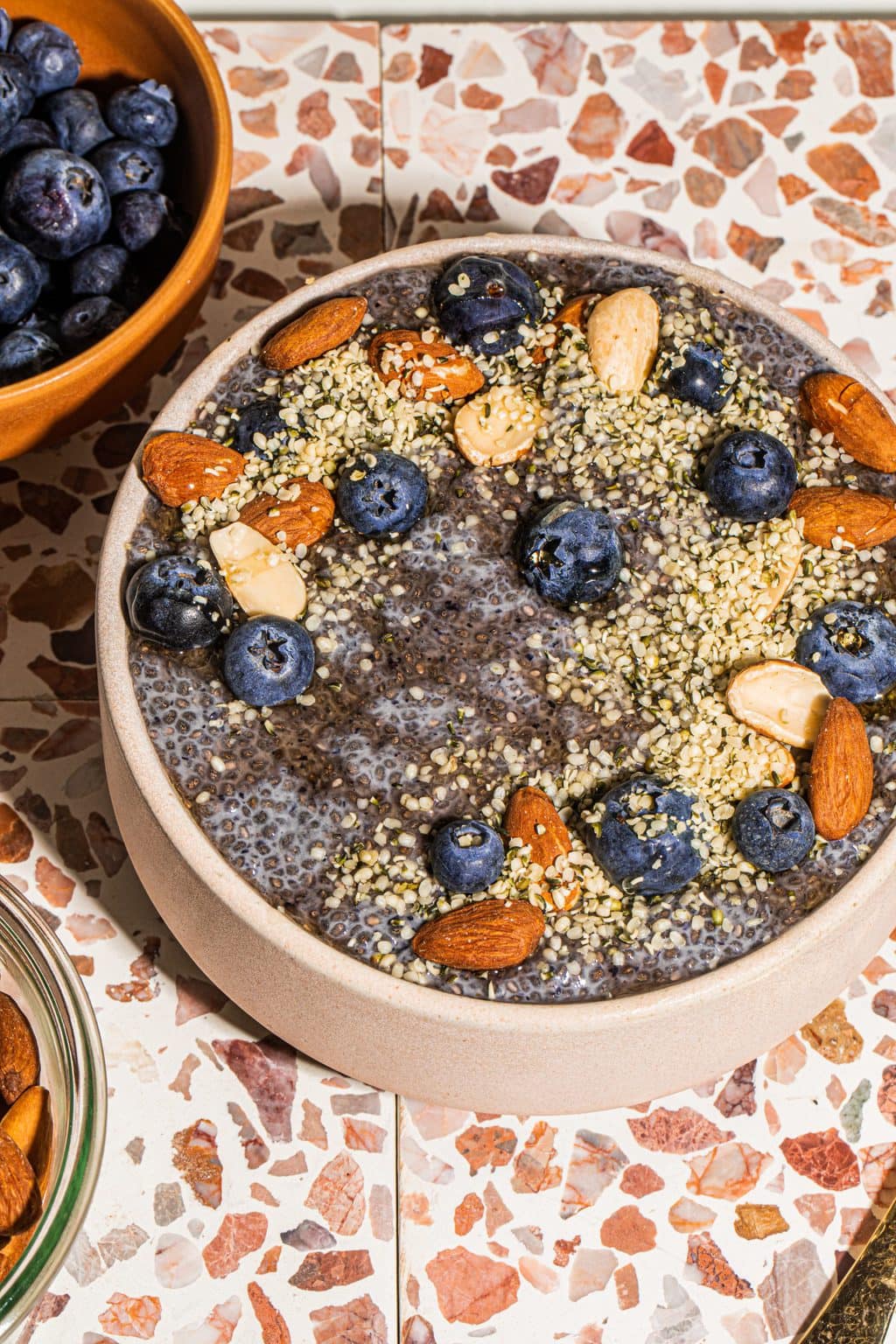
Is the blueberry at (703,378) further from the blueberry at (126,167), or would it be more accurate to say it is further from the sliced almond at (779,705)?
the blueberry at (126,167)

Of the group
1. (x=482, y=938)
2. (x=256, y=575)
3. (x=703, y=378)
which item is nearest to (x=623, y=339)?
(x=703, y=378)

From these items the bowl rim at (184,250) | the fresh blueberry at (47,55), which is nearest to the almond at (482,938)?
the bowl rim at (184,250)

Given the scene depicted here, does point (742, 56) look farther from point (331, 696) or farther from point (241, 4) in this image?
point (331, 696)

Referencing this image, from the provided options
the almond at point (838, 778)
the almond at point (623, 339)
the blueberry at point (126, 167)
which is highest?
the blueberry at point (126, 167)

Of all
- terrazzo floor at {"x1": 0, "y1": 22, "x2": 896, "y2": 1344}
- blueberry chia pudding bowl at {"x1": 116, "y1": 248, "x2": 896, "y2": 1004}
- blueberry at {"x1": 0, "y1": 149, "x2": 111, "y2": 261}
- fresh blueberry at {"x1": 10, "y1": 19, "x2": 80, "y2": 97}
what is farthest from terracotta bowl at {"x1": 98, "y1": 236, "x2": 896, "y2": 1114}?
fresh blueberry at {"x1": 10, "y1": 19, "x2": 80, "y2": 97}

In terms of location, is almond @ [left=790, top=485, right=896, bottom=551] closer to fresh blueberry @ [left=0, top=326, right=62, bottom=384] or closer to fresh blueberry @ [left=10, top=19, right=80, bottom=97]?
fresh blueberry @ [left=0, top=326, right=62, bottom=384]

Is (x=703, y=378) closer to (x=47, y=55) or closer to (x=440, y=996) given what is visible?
(x=440, y=996)

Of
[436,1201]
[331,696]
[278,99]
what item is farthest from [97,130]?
[436,1201]
